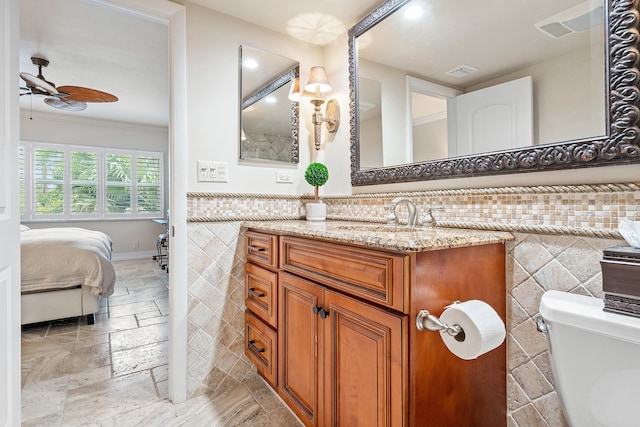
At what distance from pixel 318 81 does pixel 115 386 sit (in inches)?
84.2

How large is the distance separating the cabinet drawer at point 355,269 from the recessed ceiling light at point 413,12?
1197mm

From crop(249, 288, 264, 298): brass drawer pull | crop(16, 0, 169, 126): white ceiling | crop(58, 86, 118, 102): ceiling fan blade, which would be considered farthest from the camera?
crop(58, 86, 118, 102): ceiling fan blade

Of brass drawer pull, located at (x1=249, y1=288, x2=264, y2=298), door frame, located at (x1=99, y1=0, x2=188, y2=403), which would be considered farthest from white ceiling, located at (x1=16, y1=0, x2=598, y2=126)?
brass drawer pull, located at (x1=249, y1=288, x2=264, y2=298)

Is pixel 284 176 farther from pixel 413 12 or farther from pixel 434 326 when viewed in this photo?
pixel 434 326

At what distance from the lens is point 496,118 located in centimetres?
121

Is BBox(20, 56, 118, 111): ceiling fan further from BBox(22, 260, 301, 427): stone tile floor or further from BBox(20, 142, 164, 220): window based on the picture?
BBox(20, 142, 164, 220): window

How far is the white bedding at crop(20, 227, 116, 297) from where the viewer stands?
2.52 m

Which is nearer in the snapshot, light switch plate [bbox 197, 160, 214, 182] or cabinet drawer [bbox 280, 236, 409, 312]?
cabinet drawer [bbox 280, 236, 409, 312]

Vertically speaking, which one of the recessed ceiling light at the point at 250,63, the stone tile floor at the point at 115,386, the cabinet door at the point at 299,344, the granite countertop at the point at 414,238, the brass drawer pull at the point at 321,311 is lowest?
the stone tile floor at the point at 115,386

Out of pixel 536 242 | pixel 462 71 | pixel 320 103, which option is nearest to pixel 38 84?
pixel 320 103

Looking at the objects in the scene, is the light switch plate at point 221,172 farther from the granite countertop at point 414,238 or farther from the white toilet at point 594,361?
the white toilet at point 594,361

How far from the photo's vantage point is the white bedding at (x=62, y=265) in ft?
8.27

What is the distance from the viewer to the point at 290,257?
139 centimetres

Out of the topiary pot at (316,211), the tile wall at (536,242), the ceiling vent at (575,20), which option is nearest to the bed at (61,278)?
the tile wall at (536,242)
